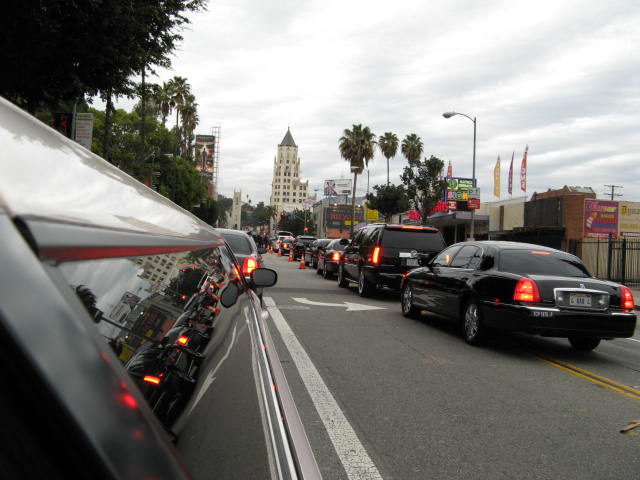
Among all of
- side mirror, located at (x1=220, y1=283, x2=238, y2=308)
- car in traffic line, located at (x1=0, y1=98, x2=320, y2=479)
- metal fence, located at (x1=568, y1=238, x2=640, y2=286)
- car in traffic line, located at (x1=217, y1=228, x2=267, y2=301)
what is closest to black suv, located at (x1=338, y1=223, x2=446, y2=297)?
car in traffic line, located at (x1=217, y1=228, x2=267, y2=301)

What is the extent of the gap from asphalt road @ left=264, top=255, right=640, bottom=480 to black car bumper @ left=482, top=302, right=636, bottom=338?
44 centimetres

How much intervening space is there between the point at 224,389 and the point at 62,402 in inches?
43.9

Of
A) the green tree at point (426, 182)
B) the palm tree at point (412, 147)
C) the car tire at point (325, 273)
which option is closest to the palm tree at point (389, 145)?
the palm tree at point (412, 147)

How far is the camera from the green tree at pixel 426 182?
4038 centimetres

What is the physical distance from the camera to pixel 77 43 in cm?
1188

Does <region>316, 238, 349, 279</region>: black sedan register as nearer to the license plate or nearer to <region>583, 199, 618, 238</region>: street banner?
the license plate

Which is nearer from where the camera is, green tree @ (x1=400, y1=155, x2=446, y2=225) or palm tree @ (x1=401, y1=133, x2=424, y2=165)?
green tree @ (x1=400, y1=155, x2=446, y2=225)

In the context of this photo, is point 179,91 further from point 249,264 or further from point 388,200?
point 249,264

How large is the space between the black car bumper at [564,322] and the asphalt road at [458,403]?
17.2 inches

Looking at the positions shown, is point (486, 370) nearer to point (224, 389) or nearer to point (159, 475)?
point (224, 389)

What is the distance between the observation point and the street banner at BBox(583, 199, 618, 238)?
100ft

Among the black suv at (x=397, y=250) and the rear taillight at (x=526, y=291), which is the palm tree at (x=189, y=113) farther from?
the rear taillight at (x=526, y=291)

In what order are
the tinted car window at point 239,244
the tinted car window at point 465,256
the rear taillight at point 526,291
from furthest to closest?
the tinted car window at point 239,244
the tinted car window at point 465,256
the rear taillight at point 526,291

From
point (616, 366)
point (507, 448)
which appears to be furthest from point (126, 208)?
point (616, 366)
